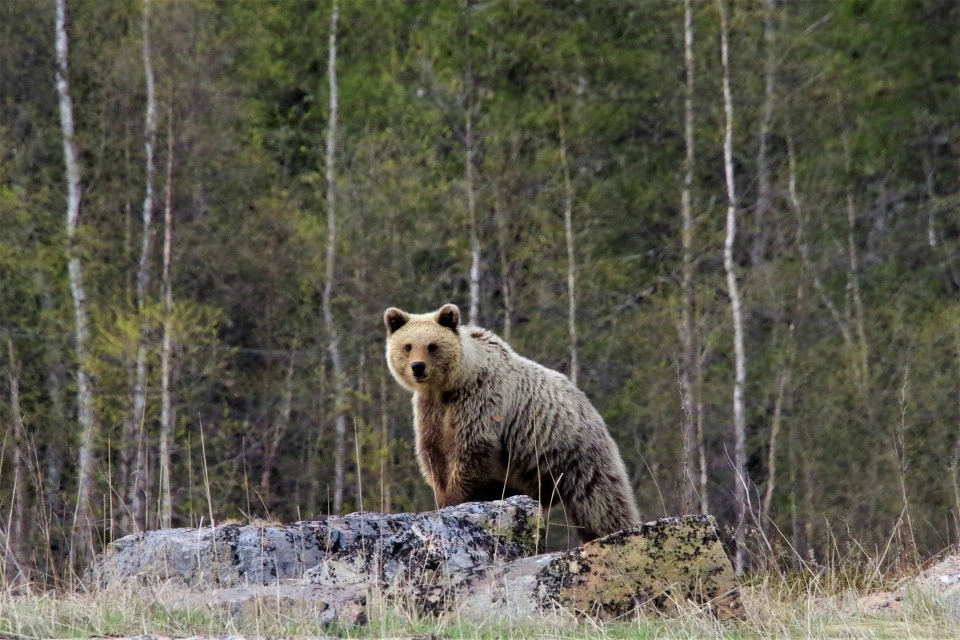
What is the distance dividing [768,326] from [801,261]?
8.05ft

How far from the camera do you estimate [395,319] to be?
10.3 metres

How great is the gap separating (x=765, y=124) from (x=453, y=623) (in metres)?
24.6

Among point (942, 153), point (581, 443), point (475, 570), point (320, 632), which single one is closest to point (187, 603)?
point (320, 632)

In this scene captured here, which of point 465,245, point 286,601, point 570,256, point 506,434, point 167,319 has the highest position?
point 465,245

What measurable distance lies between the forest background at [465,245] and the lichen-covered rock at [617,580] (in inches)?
712

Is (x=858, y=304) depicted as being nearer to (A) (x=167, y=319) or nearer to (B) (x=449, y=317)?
(A) (x=167, y=319)

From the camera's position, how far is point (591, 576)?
6.75 m

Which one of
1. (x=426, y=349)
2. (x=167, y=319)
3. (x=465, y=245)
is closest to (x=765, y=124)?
(x=465, y=245)

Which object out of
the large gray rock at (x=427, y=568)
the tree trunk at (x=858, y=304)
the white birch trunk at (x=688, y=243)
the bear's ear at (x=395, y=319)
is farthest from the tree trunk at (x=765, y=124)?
the large gray rock at (x=427, y=568)

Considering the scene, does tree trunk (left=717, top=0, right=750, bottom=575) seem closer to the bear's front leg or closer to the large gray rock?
the bear's front leg

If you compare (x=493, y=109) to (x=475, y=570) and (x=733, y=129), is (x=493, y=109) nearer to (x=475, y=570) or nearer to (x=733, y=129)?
(x=733, y=129)

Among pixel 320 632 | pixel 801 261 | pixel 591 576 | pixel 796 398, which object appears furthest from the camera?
pixel 801 261

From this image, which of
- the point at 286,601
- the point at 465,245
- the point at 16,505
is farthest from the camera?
the point at 465,245

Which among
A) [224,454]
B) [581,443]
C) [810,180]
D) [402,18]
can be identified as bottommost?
[224,454]
